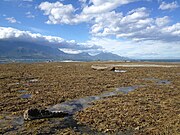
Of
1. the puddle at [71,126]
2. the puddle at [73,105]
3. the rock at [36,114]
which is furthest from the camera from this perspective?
the puddle at [73,105]

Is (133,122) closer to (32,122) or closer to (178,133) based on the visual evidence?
(178,133)

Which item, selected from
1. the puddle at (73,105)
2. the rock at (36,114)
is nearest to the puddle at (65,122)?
the puddle at (73,105)

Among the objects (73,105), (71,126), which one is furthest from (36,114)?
(73,105)

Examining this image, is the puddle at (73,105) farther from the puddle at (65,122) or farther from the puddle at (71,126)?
the puddle at (71,126)

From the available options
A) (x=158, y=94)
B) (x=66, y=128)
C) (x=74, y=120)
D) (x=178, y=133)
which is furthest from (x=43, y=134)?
(x=158, y=94)

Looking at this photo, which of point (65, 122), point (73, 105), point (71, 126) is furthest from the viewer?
point (73, 105)

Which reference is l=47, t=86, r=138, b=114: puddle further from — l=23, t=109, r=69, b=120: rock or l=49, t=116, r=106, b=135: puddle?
l=49, t=116, r=106, b=135: puddle

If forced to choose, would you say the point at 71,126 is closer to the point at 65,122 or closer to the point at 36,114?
the point at 65,122

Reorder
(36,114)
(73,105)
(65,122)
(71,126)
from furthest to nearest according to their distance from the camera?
(73,105)
(36,114)
(65,122)
(71,126)

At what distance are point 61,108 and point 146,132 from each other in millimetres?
7553

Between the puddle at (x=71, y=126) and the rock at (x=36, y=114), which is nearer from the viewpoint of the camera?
the puddle at (x=71, y=126)

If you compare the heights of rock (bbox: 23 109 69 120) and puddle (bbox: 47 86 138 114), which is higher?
rock (bbox: 23 109 69 120)

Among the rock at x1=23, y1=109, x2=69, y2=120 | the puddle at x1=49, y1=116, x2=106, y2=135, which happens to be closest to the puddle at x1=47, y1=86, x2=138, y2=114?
the rock at x1=23, y1=109, x2=69, y2=120

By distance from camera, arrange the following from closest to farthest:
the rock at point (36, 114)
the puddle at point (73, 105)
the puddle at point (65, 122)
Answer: the puddle at point (65, 122) → the rock at point (36, 114) → the puddle at point (73, 105)
